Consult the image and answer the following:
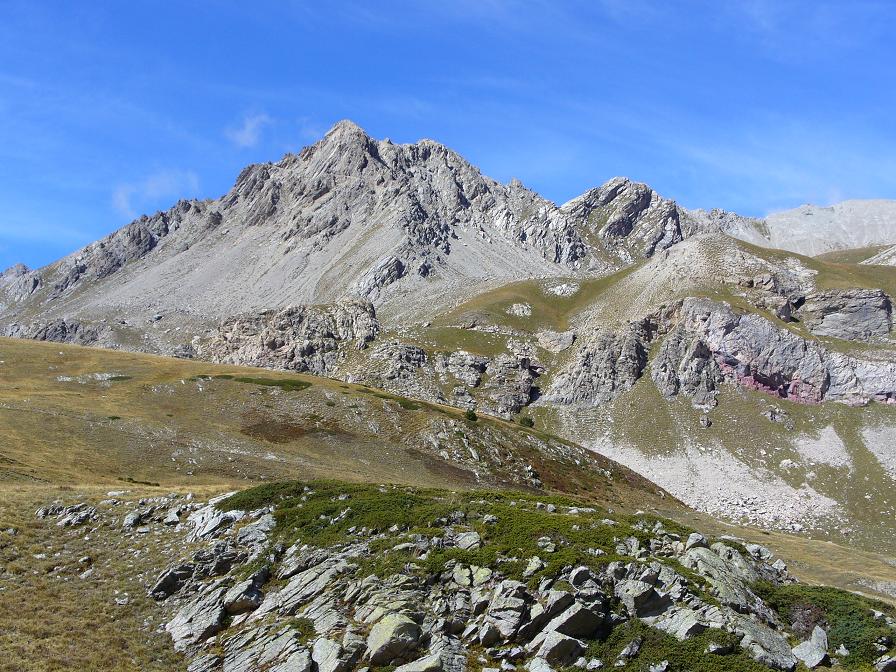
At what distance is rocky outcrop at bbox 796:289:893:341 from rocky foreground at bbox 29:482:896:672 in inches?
6118

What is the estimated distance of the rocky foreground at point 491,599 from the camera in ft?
60.6

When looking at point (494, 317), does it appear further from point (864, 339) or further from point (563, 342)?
point (864, 339)

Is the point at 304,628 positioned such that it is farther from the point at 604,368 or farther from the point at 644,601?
the point at 604,368

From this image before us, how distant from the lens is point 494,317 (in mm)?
195375

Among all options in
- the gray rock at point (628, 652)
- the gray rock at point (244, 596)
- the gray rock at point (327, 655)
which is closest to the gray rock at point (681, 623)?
the gray rock at point (628, 652)

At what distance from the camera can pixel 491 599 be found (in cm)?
2092

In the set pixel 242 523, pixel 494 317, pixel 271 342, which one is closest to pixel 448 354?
pixel 494 317

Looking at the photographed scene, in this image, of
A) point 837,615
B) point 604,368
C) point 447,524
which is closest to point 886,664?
point 837,615

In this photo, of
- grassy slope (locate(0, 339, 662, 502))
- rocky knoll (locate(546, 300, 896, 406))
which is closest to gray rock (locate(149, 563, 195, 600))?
grassy slope (locate(0, 339, 662, 502))

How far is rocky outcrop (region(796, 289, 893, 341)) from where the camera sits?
152250 mm

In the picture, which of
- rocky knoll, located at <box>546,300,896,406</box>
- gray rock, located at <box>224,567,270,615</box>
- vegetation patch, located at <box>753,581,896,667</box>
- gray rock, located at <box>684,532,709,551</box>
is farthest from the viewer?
rocky knoll, located at <box>546,300,896,406</box>

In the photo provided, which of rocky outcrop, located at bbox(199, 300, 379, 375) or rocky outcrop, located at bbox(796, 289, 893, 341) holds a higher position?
rocky outcrop, located at bbox(199, 300, 379, 375)

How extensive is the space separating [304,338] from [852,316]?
153 metres

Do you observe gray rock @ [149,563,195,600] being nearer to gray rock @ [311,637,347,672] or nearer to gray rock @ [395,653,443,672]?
gray rock @ [311,637,347,672]
